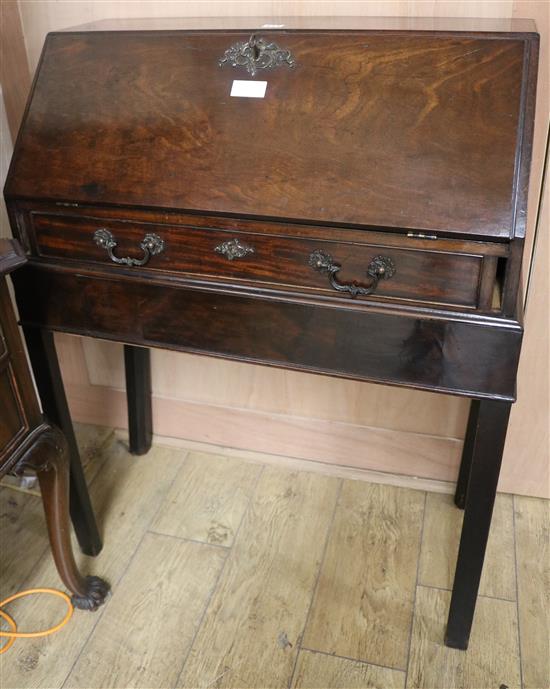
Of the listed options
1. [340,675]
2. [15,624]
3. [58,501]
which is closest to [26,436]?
[58,501]

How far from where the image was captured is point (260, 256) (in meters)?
1.12

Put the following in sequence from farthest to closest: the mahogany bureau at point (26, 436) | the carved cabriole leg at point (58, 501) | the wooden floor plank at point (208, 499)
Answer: the wooden floor plank at point (208, 499) → the carved cabriole leg at point (58, 501) → the mahogany bureau at point (26, 436)

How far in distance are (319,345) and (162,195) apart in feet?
1.18

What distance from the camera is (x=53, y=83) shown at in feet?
4.17

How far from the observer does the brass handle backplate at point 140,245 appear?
3.82 feet

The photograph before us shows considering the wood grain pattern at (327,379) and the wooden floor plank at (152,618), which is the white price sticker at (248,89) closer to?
the wood grain pattern at (327,379)

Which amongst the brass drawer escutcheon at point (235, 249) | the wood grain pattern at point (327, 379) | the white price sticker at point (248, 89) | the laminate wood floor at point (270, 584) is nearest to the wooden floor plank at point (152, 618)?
the laminate wood floor at point (270, 584)

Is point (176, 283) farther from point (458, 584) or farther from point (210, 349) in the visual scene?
point (458, 584)

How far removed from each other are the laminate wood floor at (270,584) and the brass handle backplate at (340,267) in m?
0.76

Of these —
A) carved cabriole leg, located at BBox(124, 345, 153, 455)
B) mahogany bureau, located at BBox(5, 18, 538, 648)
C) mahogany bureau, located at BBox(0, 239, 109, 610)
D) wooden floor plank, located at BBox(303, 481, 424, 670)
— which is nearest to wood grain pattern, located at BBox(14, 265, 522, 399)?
mahogany bureau, located at BBox(5, 18, 538, 648)

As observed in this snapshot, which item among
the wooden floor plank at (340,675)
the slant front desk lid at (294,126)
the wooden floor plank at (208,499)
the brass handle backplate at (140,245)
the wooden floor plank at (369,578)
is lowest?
the wooden floor plank at (208,499)

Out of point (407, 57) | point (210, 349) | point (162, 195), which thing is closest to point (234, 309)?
point (210, 349)

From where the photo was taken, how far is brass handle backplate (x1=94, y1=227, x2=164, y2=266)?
45.8 inches

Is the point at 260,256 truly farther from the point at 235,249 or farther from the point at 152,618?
the point at 152,618
